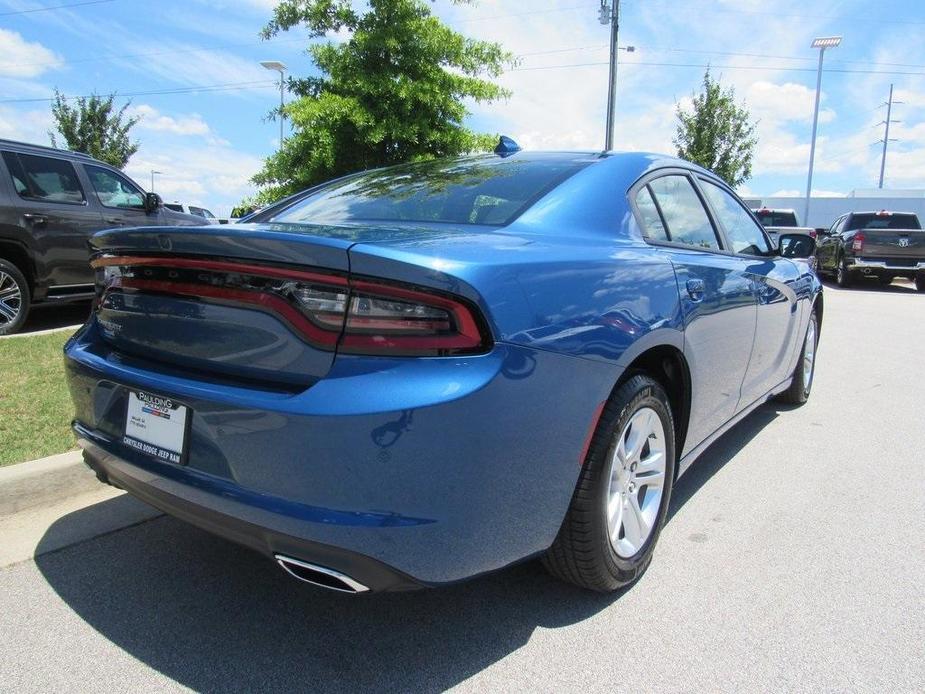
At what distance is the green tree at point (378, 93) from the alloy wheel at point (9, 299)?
284 centimetres

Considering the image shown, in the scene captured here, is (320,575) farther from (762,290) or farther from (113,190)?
Result: (113,190)

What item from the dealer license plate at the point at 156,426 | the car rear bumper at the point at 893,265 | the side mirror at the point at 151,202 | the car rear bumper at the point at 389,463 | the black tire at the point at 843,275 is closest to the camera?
the car rear bumper at the point at 389,463

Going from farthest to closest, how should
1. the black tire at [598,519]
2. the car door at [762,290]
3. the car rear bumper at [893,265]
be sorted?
the car rear bumper at [893,265] < the car door at [762,290] < the black tire at [598,519]

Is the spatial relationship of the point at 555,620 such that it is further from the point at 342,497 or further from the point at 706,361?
the point at 706,361

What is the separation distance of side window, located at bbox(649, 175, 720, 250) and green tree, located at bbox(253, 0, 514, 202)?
4.81 meters

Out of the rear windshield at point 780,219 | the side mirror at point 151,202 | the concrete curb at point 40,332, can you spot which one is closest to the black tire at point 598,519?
the concrete curb at point 40,332

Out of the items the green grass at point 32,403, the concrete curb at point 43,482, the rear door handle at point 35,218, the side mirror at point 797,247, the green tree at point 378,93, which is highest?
the green tree at point 378,93

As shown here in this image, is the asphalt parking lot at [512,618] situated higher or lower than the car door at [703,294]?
lower

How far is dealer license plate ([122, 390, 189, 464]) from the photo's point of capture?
1.93 m

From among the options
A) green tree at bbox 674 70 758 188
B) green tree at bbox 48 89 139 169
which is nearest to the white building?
green tree at bbox 674 70 758 188

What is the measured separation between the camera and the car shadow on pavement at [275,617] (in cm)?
202

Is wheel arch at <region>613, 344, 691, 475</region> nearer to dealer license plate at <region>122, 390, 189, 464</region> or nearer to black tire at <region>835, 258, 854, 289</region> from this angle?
dealer license plate at <region>122, 390, 189, 464</region>

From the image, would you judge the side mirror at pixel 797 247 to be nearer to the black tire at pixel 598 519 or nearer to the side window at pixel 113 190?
the black tire at pixel 598 519

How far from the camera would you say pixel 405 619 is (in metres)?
2.30
